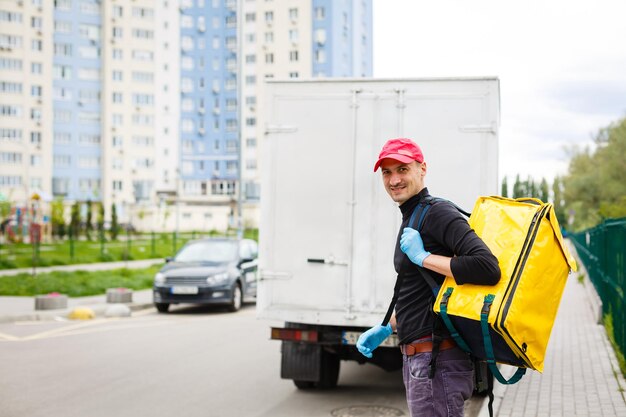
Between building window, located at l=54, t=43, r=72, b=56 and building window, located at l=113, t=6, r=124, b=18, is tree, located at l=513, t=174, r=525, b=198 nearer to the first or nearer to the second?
building window, located at l=113, t=6, r=124, b=18

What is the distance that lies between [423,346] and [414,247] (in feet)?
1.44

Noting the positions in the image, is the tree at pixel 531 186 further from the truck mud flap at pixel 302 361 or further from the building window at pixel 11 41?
the truck mud flap at pixel 302 361

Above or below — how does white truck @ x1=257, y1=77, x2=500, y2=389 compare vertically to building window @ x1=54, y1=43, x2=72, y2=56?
below

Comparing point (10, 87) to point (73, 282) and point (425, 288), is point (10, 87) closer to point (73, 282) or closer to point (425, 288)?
point (73, 282)

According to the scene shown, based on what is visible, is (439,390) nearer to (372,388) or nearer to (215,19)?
(372,388)

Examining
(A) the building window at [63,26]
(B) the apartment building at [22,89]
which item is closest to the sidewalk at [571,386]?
(B) the apartment building at [22,89]

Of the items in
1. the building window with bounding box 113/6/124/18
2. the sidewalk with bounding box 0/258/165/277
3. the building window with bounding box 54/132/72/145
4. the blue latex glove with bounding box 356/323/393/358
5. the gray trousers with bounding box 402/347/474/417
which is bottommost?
the sidewalk with bounding box 0/258/165/277

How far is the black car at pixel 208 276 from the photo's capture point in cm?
1727

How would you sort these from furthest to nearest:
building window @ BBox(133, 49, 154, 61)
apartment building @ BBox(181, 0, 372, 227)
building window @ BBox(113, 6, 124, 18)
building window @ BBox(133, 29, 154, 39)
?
building window @ BBox(133, 29, 154, 39) < building window @ BBox(133, 49, 154, 61) < apartment building @ BBox(181, 0, 372, 227) < building window @ BBox(113, 6, 124, 18)

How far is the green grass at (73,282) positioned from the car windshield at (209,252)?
3.92 meters

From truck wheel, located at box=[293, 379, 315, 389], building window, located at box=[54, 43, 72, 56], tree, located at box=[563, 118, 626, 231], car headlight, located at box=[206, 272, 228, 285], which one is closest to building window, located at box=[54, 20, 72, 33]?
building window, located at box=[54, 43, 72, 56]

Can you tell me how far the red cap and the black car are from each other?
13.8 meters

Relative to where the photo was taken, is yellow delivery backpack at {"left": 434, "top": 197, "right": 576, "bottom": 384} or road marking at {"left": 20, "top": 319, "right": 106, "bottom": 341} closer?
yellow delivery backpack at {"left": 434, "top": 197, "right": 576, "bottom": 384}

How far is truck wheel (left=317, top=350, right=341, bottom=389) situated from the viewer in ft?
29.1
